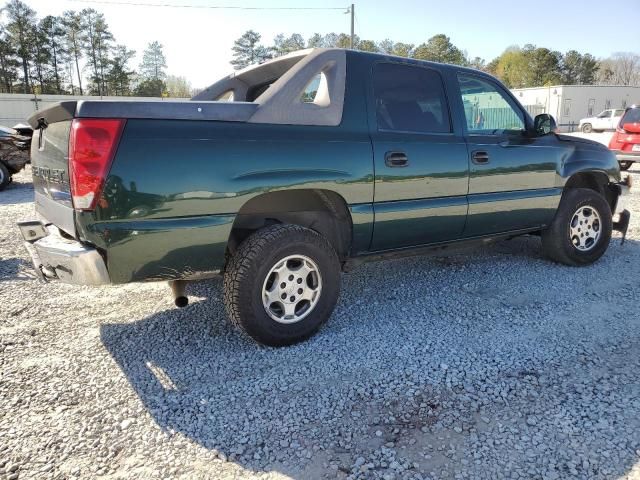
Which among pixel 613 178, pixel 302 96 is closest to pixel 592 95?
pixel 613 178

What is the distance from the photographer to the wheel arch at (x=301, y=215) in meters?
3.22

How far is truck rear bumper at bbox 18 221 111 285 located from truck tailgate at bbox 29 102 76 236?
0.28 ft

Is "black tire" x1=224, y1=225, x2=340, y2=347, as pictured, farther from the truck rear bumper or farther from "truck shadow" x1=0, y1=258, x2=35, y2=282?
"truck shadow" x1=0, y1=258, x2=35, y2=282

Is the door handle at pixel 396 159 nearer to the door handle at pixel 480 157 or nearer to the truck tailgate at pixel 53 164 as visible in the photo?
the door handle at pixel 480 157

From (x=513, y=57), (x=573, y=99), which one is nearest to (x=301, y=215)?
(x=573, y=99)

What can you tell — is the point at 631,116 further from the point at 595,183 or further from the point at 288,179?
the point at 288,179

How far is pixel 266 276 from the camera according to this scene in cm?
308

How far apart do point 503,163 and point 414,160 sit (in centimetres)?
107

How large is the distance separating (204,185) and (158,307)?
163 centimetres

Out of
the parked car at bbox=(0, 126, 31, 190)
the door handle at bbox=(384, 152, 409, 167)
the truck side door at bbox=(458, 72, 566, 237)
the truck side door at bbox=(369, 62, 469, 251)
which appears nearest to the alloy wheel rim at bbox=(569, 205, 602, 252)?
the truck side door at bbox=(458, 72, 566, 237)

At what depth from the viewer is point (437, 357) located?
311 cm

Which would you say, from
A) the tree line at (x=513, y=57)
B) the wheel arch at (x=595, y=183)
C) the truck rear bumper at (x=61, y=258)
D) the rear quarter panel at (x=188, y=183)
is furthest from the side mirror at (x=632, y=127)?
the tree line at (x=513, y=57)

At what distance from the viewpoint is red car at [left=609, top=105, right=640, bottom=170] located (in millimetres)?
12312

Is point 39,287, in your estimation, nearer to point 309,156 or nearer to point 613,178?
point 309,156
